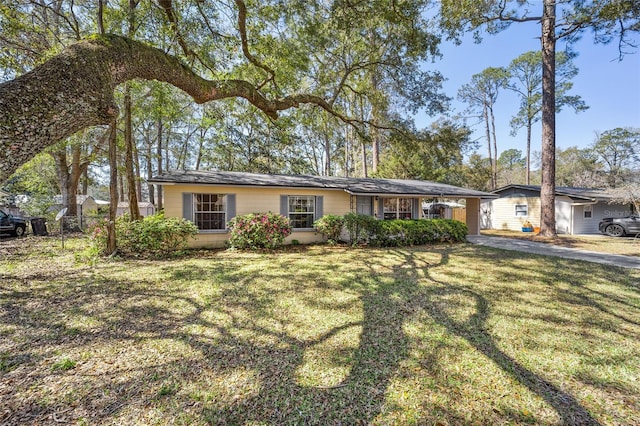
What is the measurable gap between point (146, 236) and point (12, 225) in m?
9.67

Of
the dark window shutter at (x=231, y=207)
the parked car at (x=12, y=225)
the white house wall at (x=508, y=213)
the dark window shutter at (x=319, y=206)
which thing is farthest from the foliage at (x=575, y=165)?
the parked car at (x=12, y=225)

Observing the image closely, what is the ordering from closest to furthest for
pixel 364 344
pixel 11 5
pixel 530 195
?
1. pixel 364 344
2. pixel 11 5
3. pixel 530 195

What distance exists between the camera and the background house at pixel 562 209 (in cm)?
1596

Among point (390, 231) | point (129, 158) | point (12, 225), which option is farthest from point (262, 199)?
point (12, 225)

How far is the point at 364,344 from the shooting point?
10.4ft

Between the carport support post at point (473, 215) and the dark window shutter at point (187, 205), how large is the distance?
14.1 metres

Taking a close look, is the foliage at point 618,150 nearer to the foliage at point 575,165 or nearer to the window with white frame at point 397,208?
the foliage at point 575,165

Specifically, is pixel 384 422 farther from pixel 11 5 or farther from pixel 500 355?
pixel 11 5

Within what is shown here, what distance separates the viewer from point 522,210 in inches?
714

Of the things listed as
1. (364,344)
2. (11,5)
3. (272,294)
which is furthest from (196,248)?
(364,344)

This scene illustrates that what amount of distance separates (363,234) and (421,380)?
26.2 ft

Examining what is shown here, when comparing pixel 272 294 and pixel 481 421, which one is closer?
pixel 481 421

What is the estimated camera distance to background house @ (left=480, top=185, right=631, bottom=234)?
15961 mm

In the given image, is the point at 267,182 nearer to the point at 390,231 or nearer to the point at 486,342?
the point at 390,231
